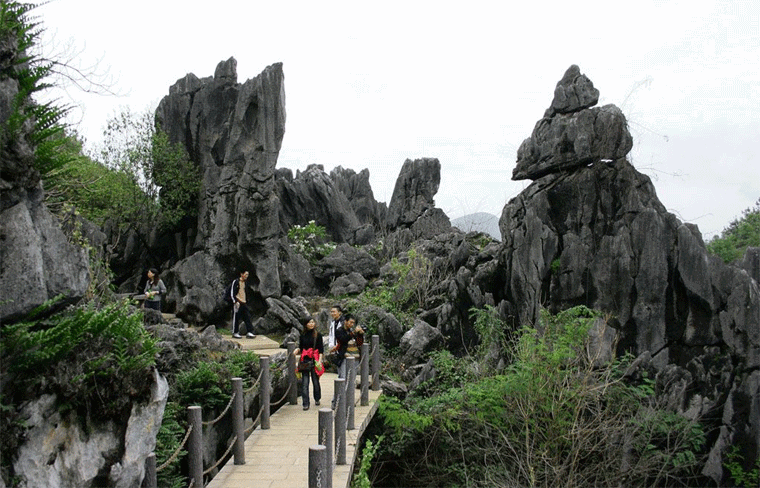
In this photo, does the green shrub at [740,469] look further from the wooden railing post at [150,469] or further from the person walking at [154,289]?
the person walking at [154,289]

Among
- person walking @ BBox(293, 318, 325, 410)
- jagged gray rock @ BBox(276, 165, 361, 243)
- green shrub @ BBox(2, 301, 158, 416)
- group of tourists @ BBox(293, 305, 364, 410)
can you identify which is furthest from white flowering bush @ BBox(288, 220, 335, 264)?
green shrub @ BBox(2, 301, 158, 416)

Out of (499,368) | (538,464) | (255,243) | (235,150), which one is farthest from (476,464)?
(235,150)

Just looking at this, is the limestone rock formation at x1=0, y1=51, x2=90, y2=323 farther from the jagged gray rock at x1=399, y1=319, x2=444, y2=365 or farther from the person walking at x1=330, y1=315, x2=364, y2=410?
the jagged gray rock at x1=399, y1=319, x2=444, y2=365

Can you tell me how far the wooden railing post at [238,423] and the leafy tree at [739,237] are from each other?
2280 centimetres

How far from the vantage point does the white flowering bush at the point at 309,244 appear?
26.8 metres

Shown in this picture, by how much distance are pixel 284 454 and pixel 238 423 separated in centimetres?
92

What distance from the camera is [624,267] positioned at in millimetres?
16703

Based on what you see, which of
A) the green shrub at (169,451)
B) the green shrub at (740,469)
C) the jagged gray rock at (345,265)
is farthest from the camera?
the jagged gray rock at (345,265)

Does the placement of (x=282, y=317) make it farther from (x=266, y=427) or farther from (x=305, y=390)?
(x=266, y=427)

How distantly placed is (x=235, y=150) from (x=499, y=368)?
1224 centimetres

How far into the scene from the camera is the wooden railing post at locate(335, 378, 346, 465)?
31.2ft

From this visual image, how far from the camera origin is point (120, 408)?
6.57 m

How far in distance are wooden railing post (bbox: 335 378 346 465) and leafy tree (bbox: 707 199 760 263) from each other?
21.8m

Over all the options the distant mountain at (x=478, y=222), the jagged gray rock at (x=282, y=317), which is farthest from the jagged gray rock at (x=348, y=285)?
the distant mountain at (x=478, y=222)
